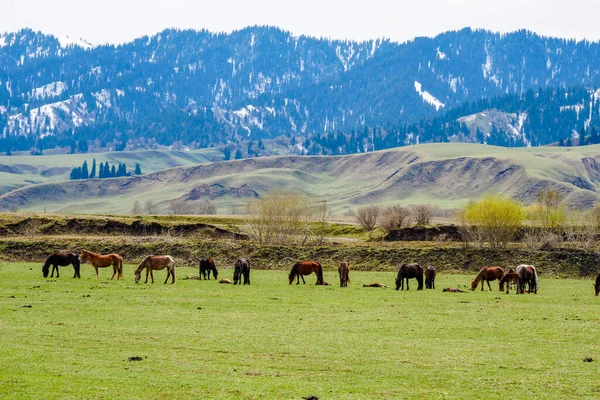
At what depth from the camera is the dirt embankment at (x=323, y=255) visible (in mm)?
68688

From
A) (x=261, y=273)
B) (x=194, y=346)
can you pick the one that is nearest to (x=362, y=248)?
(x=261, y=273)

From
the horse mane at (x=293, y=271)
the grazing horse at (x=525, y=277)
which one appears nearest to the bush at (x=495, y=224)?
the grazing horse at (x=525, y=277)

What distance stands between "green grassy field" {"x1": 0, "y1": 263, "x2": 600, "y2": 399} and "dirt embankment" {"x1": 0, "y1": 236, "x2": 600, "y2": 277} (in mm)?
25231

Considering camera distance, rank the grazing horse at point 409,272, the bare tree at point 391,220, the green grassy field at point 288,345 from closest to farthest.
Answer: the green grassy field at point 288,345 < the grazing horse at point 409,272 < the bare tree at point 391,220

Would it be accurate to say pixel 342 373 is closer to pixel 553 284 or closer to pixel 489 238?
pixel 553 284

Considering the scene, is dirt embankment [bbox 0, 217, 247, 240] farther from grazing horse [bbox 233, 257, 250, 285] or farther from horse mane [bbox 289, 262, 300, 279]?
horse mane [bbox 289, 262, 300, 279]

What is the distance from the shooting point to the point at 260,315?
3403cm

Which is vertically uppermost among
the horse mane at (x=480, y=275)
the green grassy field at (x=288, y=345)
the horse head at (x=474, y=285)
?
the horse mane at (x=480, y=275)

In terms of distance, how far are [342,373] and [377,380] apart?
1245mm

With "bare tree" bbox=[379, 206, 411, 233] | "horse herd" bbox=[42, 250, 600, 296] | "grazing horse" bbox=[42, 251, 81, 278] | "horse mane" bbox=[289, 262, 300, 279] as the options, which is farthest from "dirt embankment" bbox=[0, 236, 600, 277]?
"bare tree" bbox=[379, 206, 411, 233]

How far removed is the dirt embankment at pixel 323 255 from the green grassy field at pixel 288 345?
25.2 meters

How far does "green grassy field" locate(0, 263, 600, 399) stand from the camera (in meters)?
19.9

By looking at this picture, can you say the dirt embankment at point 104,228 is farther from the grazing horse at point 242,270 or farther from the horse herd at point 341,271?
the grazing horse at point 242,270

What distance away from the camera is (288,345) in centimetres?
2606
